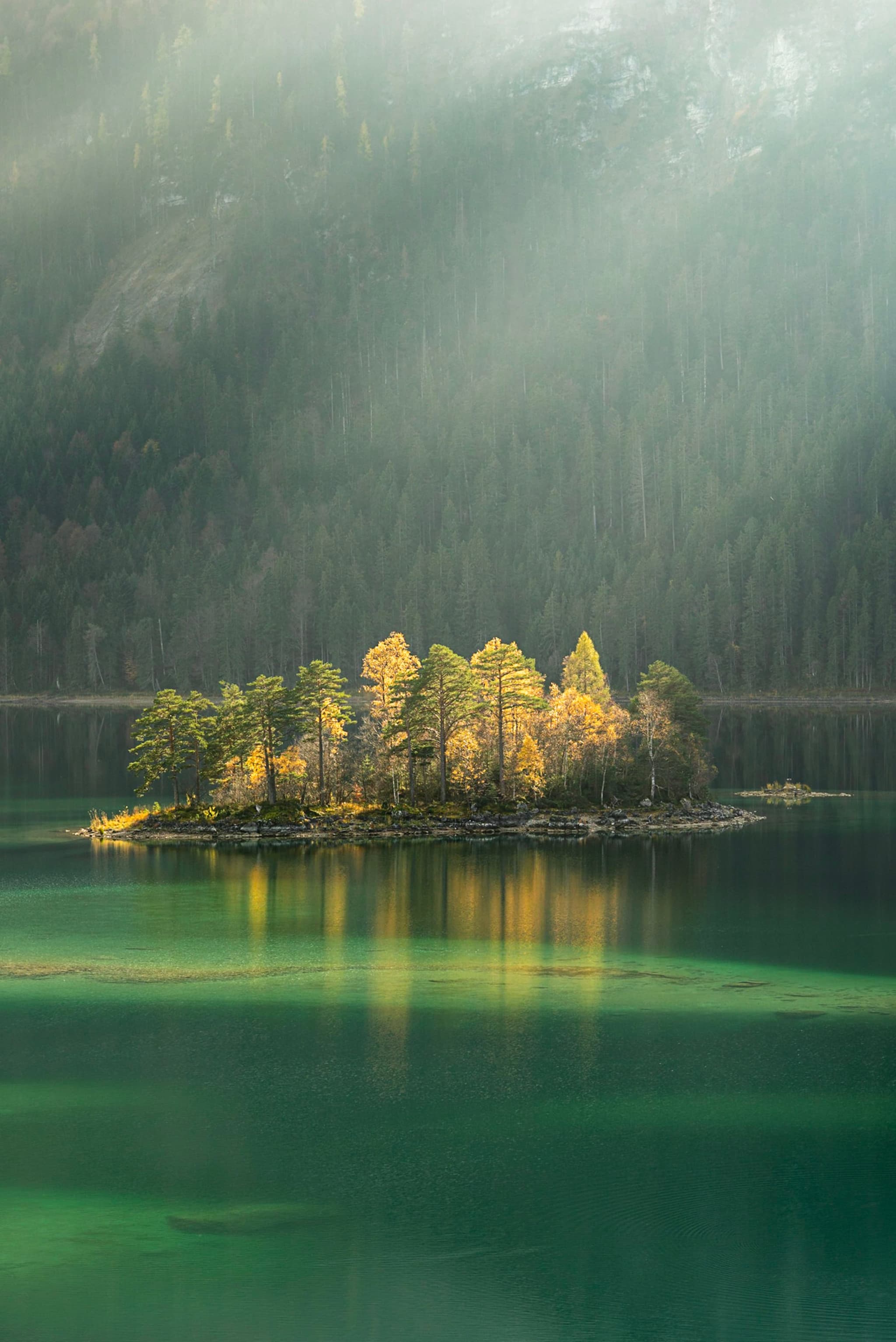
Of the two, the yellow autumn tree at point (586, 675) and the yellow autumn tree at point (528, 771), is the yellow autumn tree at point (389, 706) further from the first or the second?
the yellow autumn tree at point (586, 675)

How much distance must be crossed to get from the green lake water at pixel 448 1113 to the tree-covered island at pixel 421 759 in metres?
17.6

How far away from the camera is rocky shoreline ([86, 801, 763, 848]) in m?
77.8

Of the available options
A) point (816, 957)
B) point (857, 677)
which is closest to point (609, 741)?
point (816, 957)

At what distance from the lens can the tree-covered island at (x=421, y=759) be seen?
8044 cm

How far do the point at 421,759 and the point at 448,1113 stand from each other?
2016 inches

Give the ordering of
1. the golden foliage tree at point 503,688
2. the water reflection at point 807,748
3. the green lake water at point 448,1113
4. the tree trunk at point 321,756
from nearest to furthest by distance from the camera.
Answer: the green lake water at point 448,1113 < the tree trunk at point 321,756 < the golden foliage tree at point 503,688 < the water reflection at point 807,748

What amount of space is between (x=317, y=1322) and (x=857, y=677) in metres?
178

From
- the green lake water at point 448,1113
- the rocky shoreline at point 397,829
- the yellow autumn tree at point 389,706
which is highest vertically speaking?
the yellow autumn tree at point 389,706

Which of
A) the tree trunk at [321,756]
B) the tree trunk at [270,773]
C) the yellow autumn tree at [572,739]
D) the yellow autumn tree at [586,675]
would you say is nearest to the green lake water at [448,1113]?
the tree trunk at [270,773]

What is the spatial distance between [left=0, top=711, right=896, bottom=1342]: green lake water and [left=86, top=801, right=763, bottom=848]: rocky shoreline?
14456 mm

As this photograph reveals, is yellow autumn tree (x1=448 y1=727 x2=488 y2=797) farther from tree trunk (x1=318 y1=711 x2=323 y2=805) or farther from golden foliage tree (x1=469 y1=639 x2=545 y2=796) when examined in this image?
tree trunk (x1=318 y1=711 x2=323 y2=805)

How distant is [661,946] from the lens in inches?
2008

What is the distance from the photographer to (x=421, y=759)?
83.6 metres

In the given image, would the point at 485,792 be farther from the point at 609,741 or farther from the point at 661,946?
the point at 661,946
